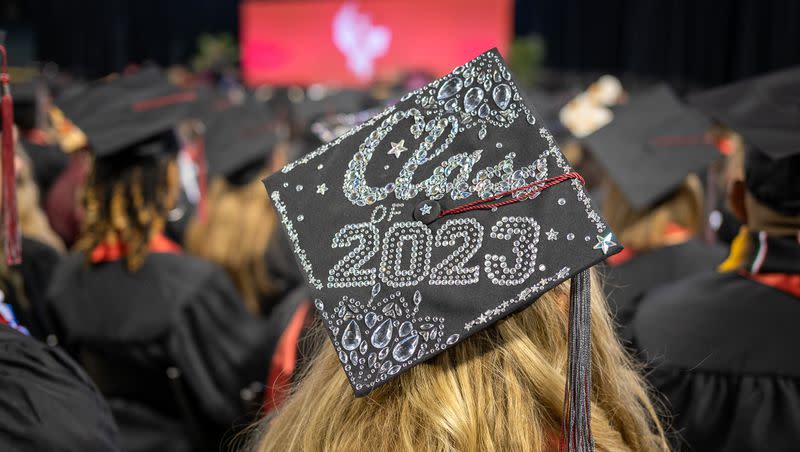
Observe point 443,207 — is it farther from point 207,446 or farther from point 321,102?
point 321,102

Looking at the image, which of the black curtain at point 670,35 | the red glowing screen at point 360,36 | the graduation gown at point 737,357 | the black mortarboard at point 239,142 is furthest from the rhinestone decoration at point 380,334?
the red glowing screen at point 360,36

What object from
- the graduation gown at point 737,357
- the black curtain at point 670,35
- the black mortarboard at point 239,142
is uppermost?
the black mortarboard at point 239,142

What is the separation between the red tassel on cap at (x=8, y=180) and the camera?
1455mm

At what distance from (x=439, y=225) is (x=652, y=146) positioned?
1.85 m

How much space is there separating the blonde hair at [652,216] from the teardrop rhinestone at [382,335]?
1652 mm

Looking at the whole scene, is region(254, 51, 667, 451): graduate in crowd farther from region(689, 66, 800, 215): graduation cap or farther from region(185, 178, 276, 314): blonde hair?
region(185, 178, 276, 314): blonde hair

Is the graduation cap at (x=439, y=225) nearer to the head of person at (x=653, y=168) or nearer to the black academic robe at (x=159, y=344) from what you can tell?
the black academic robe at (x=159, y=344)

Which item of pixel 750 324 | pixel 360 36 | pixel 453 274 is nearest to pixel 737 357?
pixel 750 324

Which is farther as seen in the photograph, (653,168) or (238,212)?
(238,212)

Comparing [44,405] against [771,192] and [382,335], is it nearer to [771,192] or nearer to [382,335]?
[382,335]

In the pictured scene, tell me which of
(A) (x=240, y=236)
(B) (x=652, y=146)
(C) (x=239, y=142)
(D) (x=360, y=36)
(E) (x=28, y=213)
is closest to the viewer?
(B) (x=652, y=146)

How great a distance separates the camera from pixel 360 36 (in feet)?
49.7

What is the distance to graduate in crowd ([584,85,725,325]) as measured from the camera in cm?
235

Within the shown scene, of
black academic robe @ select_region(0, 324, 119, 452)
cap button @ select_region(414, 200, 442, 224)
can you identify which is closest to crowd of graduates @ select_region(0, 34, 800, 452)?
black academic robe @ select_region(0, 324, 119, 452)
